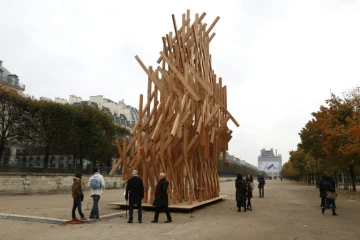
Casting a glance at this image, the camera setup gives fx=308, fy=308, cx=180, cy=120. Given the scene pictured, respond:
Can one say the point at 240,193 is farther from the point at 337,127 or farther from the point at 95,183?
the point at 337,127

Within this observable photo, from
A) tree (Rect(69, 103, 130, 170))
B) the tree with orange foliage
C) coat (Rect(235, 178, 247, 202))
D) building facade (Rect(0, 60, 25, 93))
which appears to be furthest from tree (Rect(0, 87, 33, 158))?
the tree with orange foliage

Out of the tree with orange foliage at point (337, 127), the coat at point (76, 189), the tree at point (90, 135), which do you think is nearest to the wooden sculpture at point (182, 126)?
the coat at point (76, 189)

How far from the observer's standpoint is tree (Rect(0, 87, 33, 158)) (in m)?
30.3

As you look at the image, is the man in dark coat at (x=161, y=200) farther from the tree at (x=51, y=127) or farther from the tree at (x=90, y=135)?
the tree at (x=90, y=135)

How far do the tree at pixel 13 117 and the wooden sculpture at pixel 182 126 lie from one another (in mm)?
20900

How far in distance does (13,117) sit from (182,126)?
24.4 metres

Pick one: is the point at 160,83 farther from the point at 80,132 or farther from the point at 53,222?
the point at 80,132

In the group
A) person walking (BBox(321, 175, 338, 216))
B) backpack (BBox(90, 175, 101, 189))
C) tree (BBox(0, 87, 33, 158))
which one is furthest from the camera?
tree (BBox(0, 87, 33, 158))

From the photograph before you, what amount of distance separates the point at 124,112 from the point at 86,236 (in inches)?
2849

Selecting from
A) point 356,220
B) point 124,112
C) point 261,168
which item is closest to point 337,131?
point 356,220

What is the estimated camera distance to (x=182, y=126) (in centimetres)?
1295

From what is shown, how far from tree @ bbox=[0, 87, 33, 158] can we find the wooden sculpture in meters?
20.9

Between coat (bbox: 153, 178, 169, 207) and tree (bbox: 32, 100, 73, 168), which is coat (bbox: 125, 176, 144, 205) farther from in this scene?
tree (bbox: 32, 100, 73, 168)

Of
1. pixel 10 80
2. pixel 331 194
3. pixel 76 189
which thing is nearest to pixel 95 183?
pixel 76 189
